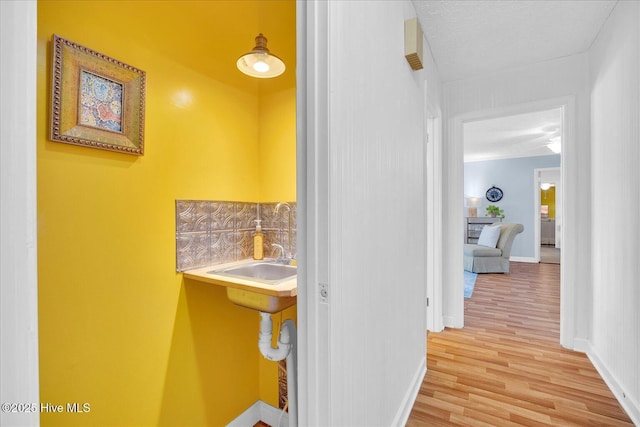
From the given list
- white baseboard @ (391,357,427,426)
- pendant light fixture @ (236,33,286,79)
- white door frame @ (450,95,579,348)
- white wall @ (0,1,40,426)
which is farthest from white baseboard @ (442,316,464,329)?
white wall @ (0,1,40,426)

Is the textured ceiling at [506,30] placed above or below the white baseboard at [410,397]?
above

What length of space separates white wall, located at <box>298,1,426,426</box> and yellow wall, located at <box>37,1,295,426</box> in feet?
2.29

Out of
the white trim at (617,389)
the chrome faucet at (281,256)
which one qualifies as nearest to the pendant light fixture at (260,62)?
the chrome faucet at (281,256)

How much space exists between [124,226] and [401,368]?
1529 mm

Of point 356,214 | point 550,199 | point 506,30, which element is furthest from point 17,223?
point 550,199

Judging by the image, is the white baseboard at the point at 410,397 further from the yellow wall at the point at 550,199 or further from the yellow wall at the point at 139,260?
the yellow wall at the point at 550,199

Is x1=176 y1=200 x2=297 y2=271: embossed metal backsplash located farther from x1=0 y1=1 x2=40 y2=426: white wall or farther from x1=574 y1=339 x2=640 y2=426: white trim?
x1=574 y1=339 x2=640 y2=426: white trim

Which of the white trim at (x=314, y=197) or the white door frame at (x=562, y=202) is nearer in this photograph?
the white trim at (x=314, y=197)

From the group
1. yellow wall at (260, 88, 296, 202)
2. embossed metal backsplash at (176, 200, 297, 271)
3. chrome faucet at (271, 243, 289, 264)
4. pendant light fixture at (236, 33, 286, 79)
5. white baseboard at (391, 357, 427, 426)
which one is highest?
pendant light fixture at (236, 33, 286, 79)

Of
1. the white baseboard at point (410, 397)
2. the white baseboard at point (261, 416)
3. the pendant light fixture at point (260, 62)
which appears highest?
the pendant light fixture at point (260, 62)

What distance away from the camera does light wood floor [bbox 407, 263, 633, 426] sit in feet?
5.64

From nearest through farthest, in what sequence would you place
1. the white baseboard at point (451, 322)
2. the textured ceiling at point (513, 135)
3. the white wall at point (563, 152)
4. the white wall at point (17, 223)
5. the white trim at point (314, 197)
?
the white wall at point (17, 223), the white trim at point (314, 197), the white wall at point (563, 152), the white baseboard at point (451, 322), the textured ceiling at point (513, 135)

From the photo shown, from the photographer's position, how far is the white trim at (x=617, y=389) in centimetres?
163

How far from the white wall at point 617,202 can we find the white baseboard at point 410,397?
108 centimetres
